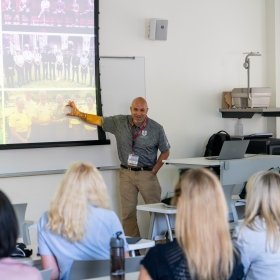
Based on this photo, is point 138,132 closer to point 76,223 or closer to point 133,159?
point 133,159

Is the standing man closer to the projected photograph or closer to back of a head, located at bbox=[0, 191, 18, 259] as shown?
the projected photograph

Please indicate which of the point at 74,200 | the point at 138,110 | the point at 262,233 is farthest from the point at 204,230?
the point at 138,110

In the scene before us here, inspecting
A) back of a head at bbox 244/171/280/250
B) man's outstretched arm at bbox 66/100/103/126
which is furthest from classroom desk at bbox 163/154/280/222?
back of a head at bbox 244/171/280/250

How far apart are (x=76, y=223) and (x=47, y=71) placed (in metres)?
3.72

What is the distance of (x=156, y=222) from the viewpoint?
546cm

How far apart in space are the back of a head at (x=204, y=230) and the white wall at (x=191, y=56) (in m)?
4.39

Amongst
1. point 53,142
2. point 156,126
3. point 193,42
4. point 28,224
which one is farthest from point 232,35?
point 28,224

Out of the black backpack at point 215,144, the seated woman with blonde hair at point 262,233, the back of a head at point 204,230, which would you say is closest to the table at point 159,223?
the black backpack at point 215,144

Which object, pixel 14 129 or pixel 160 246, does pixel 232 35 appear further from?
pixel 160 246

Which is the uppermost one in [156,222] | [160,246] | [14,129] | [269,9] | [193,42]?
[269,9]

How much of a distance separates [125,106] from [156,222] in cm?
191

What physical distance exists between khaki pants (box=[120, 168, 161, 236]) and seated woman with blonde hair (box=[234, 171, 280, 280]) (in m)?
3.78

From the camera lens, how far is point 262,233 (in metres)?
2.82

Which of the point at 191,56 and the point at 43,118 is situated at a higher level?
the point at 191,56
